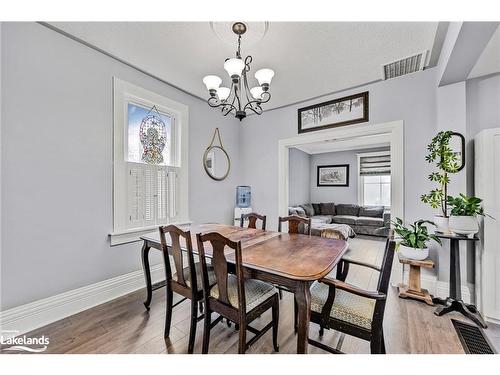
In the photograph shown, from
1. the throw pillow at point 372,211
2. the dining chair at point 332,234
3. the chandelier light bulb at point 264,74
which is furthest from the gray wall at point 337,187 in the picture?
the chandelier light bulb at point 264,74

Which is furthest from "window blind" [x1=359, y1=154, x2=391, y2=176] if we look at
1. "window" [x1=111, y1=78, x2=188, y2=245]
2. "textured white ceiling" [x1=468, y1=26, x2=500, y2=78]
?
"window" [x1=111, y1=78, x2=188, y2=245]

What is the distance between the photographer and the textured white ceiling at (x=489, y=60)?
5.85ft

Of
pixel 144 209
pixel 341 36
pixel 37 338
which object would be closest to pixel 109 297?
pixel 37 338

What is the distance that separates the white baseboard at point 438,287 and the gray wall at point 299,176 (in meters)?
4.26

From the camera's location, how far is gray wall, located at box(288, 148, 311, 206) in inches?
264

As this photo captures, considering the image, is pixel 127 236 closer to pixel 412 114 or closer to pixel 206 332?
pixel 206 332

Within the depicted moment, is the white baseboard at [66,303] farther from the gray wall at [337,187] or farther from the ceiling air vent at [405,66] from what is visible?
the gray wall at [337,187]

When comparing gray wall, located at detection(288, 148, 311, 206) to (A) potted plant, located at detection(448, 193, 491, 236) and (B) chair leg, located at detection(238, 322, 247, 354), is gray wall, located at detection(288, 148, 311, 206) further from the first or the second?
(B) chair leg, located at detection(238, 322, 247, 354)

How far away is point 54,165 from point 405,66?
12.6 feet

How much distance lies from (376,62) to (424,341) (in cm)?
273

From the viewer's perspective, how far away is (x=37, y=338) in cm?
176

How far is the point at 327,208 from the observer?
22.7 feet

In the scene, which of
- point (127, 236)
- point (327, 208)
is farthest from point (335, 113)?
point (327, 208)
